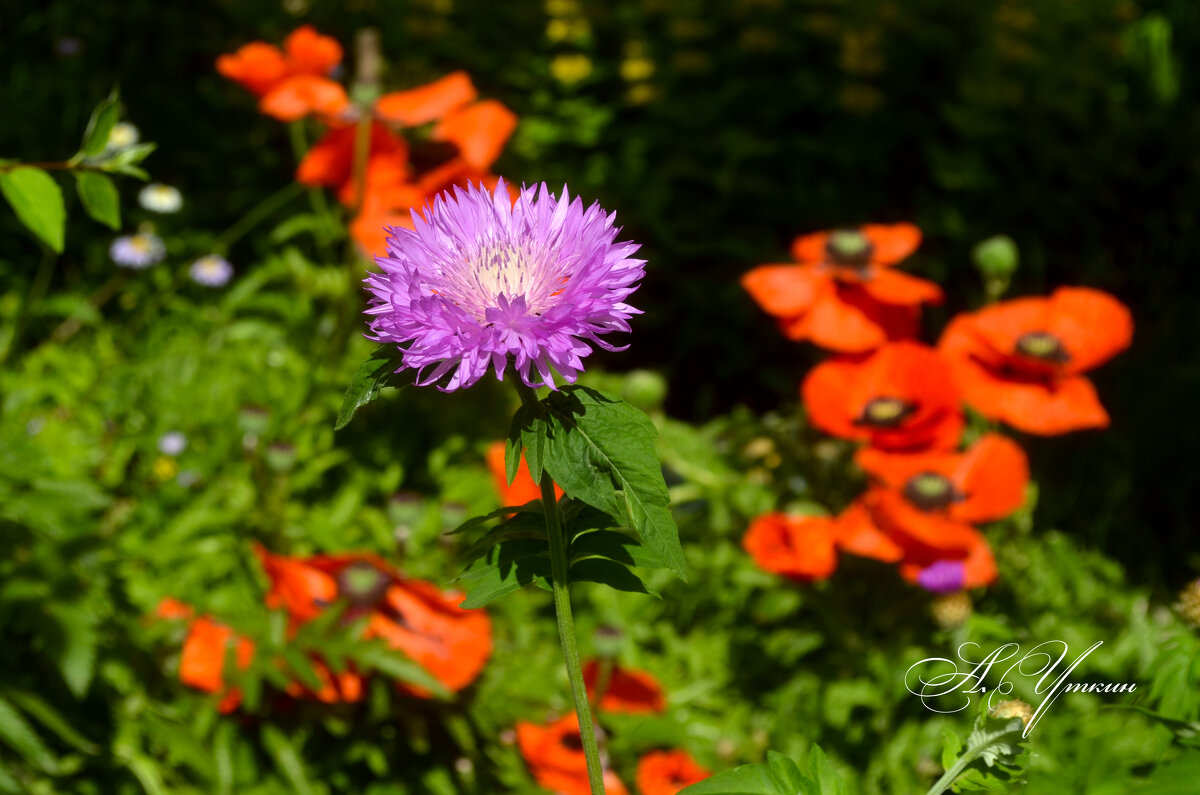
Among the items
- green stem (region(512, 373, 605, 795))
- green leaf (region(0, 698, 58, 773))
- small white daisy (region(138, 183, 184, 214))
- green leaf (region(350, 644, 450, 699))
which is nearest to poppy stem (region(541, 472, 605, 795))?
green stem (region(512, 373, 605, 795))

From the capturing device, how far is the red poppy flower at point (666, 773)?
142 centimetres

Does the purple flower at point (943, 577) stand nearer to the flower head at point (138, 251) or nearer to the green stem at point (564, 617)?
the green stem at point (564, 617)

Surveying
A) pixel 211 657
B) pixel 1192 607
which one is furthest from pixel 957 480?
pixel 211 657

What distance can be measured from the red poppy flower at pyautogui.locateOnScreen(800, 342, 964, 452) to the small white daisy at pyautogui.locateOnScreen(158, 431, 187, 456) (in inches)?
44.2

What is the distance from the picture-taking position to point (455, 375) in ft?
1.95

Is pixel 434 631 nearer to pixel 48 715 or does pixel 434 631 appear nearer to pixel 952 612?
pixel 48 715

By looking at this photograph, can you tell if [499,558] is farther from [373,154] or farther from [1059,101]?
[1059,101]

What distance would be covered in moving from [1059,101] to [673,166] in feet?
3.20

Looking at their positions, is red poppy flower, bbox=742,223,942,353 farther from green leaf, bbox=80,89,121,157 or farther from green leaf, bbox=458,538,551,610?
green leaf, bbox=458,538,551,610

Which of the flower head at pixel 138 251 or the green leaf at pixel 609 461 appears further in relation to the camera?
the flower head at pixel 138 251

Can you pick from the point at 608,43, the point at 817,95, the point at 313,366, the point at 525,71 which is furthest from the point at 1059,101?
the point at 313,366

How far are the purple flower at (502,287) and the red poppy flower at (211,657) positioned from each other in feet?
3.18

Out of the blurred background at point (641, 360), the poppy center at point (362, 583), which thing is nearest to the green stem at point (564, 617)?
the blurred background at point (641, 360)

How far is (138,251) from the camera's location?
→ 2.35 meters
